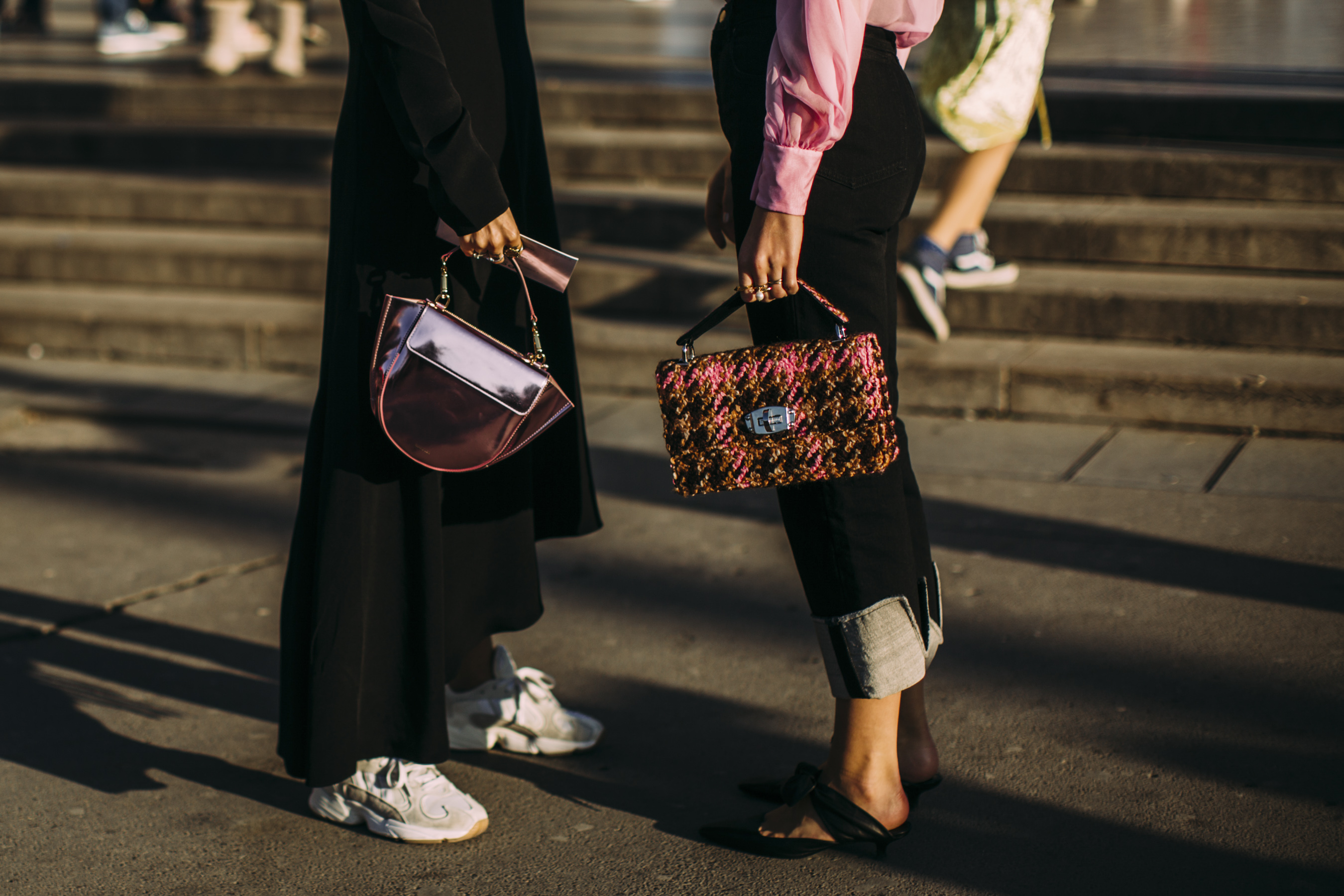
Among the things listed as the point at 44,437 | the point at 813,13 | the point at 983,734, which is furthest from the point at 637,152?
the point at 813,13

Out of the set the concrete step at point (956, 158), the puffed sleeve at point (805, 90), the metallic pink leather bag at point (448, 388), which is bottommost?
the concrete step at point (956, 158)

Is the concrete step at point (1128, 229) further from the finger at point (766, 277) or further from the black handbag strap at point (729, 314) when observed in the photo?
the finger at point (766, 277)

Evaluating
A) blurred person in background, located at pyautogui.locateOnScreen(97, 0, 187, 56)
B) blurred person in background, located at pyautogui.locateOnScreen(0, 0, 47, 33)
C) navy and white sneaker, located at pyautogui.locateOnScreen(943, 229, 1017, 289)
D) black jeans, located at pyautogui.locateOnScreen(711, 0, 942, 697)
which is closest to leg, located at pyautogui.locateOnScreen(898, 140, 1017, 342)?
navy and white sneaker, located at pyautogui.locateOnScreen(943, 229, 1017, 289)

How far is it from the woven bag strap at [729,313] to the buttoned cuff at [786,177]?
0.47 ft

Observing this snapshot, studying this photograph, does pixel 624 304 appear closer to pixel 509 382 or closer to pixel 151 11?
pixel 509 382

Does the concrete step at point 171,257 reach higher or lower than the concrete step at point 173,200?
lower

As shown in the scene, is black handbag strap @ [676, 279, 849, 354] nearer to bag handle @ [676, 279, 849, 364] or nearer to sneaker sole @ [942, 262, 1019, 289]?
bag handle @ [676, 279, 849, 364]

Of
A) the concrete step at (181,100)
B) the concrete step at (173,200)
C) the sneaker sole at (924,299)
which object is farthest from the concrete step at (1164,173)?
the concrete step at (181,100)

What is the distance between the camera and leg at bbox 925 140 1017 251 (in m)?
5.18

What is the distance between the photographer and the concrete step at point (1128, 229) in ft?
18.2

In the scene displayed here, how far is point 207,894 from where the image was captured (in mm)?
2498

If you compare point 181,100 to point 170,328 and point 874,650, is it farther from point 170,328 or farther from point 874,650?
point 874,650

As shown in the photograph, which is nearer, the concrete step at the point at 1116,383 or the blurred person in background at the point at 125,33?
the concrete step at the point at 1116,383

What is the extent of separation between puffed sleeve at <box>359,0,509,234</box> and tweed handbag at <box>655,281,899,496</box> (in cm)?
42
